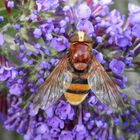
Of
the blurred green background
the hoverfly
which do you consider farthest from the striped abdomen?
the blurred green background

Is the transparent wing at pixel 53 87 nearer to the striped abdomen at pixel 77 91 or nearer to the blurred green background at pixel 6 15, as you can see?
the striped abdomen at pixel 77 91

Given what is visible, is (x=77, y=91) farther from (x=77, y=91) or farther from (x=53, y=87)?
(x=53, y=87)

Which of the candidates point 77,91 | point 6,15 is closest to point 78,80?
point 77,91

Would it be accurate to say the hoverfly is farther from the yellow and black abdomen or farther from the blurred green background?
the blurred green background

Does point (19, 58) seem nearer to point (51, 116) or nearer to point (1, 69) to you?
point (1, 69)

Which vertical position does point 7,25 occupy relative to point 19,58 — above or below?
above

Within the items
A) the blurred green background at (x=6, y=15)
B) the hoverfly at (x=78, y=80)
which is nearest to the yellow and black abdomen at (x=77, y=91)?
the hoverfly at (x=78, y=80)

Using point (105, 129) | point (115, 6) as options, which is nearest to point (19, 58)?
point (105, 129)

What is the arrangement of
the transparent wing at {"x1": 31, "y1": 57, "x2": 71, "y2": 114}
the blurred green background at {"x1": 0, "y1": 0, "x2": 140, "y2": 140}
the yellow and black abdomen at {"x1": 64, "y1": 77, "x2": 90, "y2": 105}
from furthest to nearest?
the blurred green background at {"x1": 0, "y1": 0, "x2": 140, "y2": 140}
the yellow and black abdomen at {"x1": 64, "y1": 77, "x2": 90, "y2": 105}
the transparent wing at {"x1": 31, "y1": 57, "x2": 71, "y2": 114}

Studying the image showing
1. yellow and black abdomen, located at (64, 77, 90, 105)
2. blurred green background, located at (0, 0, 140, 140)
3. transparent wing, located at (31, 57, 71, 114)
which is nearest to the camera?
transparent wing, located at (31, 57, 71, 114)
